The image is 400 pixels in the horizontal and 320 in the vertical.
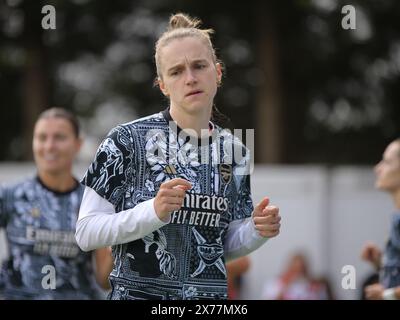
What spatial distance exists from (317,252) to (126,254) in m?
9.44

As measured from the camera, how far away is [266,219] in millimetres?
3594

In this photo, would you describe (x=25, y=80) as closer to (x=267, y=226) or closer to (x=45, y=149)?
(x=45, y=149)

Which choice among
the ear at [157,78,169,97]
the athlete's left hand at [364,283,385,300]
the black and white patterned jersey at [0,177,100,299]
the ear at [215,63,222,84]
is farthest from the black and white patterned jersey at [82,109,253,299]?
the black and white patterned jersey at [0,177,100,299]

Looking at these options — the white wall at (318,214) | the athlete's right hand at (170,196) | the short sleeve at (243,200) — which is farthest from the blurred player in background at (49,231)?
the white wall at (318,214)

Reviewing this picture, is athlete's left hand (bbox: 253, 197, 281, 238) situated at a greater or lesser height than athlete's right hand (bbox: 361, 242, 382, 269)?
greater

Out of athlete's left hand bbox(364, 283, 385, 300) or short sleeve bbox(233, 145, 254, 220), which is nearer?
short sleeve bbox(233, 145, 254, 220)

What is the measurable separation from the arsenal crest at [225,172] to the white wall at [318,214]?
28.5ft

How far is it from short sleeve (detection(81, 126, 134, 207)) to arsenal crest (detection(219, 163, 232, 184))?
406mm

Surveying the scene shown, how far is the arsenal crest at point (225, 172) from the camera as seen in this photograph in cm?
372

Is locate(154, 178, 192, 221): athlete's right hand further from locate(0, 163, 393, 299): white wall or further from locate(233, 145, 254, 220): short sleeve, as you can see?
locate(0, 163, 393, 299): white wall

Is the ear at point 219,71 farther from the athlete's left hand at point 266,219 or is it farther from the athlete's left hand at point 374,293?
the athlete's left hand at point 374,293

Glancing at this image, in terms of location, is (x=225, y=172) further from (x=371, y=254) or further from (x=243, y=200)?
(x=371, y=254)

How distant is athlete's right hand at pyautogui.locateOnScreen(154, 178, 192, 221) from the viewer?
3.31 metres

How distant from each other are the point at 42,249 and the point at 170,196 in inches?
102
